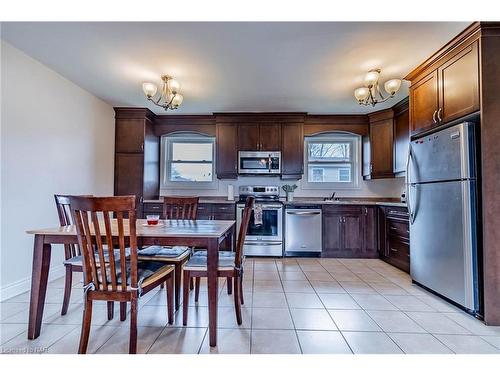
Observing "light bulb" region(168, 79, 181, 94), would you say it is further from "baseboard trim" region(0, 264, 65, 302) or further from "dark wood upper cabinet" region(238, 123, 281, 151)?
"baseboard trim" region(0, 264, 65, 302)

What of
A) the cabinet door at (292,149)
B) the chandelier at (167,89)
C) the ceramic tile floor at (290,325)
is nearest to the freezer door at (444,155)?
the ceramic tile floor at (290,325)

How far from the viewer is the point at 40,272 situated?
1.82 metres

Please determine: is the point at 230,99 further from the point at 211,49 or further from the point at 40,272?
the point at 40,272

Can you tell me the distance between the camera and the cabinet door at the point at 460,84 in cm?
216

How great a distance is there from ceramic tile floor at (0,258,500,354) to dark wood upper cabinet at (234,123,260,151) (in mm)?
2329

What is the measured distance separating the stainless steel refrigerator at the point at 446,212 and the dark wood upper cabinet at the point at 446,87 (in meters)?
0.17

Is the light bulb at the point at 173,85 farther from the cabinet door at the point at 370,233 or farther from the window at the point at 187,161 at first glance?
the cabinet door at the point at 370,233

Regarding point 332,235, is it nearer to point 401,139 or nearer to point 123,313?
point 401,139

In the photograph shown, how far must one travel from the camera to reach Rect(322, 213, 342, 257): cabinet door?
4230 millimetres

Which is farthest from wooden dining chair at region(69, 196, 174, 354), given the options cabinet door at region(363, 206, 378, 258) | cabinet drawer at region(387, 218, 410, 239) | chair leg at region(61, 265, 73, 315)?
cabinet door at region(363, 206, 378, 258)

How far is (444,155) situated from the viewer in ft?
7.86
